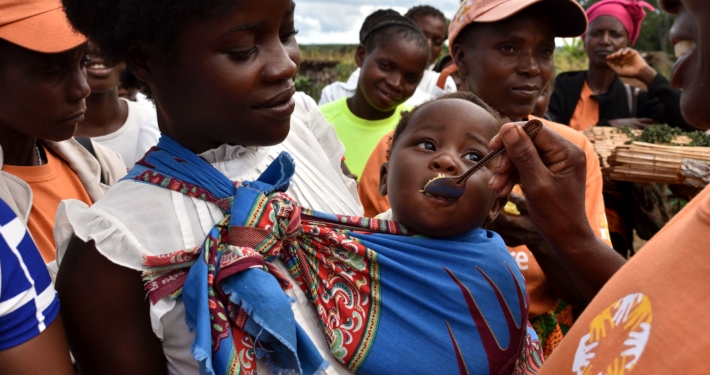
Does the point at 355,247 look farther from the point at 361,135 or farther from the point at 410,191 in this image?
the point at 361,135

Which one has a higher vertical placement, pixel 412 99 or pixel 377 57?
pixel 377 57

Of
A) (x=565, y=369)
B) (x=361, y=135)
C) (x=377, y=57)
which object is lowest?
(x=361, y=135)

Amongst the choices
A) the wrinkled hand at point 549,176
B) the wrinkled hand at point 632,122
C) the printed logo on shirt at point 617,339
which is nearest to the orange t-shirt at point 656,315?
the printed logo on shirt at point 617,339

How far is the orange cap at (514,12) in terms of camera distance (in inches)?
107

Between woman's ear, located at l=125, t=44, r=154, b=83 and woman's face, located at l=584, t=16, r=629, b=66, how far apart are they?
5.01m

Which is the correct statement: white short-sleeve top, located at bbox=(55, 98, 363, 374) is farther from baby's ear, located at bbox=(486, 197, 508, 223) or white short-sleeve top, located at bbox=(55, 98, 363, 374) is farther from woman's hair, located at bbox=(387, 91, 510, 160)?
baby's ear, located at bbox=(486, 197, 508, 223)

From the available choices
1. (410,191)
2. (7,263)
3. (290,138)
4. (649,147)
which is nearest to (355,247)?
(410,191)

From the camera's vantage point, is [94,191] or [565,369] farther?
[94,191]

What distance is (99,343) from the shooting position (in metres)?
1.49

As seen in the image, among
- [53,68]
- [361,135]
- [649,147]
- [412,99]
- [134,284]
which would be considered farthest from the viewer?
[412,99]

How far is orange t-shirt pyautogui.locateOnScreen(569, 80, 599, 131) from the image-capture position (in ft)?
17.1

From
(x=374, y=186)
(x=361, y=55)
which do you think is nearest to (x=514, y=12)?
(x=374, y=186)

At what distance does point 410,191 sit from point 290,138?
44 centimetres

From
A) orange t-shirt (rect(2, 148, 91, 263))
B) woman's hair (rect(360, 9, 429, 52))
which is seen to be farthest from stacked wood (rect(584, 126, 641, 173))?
orange t-shirt (rect(2, 148, 91, 263))
